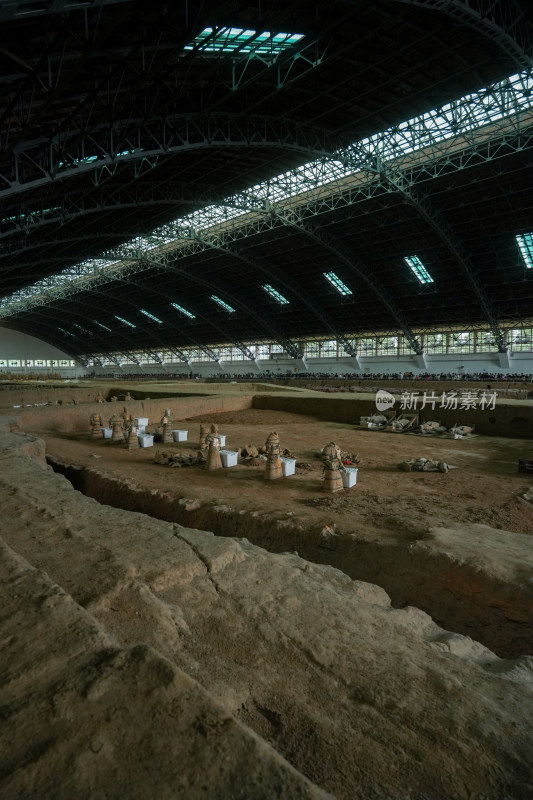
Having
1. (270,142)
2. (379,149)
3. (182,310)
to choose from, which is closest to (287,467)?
(270,142)

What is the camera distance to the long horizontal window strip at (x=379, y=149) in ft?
55.5

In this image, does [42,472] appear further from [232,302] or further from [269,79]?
[232,302]

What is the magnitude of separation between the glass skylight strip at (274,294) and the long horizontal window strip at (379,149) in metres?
6.98

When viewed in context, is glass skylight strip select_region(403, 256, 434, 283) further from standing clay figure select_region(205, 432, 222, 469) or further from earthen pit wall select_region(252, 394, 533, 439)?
standing clay figure select_region(205, 432, 222, 469)

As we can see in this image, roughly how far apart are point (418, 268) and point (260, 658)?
3049 centimetres

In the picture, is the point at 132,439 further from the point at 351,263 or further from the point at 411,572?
the point at 351,263

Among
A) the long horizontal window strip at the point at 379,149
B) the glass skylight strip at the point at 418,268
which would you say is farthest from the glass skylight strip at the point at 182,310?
the glass skylight strip at the point at 418,268

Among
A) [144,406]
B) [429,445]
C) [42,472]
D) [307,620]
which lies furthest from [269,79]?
[307,620]

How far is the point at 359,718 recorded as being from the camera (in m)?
1.81

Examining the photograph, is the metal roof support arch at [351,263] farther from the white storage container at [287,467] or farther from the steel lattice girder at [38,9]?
the white storage container at [287,467]

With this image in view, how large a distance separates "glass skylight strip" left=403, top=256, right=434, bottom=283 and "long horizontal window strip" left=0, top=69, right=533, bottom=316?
583 cm

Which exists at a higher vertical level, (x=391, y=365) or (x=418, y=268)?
(x=418, y=268)

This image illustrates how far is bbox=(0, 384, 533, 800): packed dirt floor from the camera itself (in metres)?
1.38

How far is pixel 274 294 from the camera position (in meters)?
37.5
